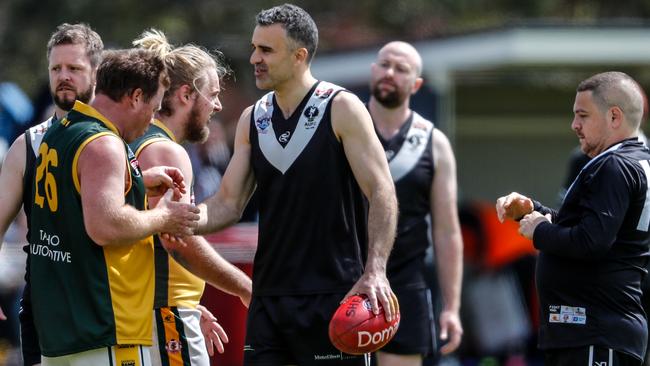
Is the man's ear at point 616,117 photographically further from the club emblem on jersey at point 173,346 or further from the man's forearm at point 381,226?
the club emblem on jersey at point 173,346

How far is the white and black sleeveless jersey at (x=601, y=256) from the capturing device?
605 centimetres

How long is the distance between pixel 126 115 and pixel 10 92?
7296 mm

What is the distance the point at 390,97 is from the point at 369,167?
226 cm

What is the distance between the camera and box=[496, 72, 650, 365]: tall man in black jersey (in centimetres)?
606

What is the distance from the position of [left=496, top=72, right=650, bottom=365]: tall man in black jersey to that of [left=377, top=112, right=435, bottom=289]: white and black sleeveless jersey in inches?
70.1

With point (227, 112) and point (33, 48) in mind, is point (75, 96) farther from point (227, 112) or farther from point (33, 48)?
point (33, 48)

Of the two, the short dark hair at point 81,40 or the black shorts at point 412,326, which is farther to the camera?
the black shorts at point 412,326

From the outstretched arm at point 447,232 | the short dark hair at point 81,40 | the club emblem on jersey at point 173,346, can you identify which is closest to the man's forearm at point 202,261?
the club emblem on jersey at point 173,346

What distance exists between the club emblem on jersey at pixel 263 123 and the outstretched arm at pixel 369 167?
384 millimetres

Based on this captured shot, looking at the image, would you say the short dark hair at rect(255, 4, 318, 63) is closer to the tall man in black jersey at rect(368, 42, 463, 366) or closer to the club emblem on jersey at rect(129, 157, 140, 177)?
the club emblem on jersey at rect(129, 157, 140, 177)

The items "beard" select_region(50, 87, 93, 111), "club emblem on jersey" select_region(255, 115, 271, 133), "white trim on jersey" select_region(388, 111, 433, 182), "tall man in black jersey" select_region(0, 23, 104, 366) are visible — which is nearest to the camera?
"club emblem on jersey" select_region(255, 115, 271, 133)

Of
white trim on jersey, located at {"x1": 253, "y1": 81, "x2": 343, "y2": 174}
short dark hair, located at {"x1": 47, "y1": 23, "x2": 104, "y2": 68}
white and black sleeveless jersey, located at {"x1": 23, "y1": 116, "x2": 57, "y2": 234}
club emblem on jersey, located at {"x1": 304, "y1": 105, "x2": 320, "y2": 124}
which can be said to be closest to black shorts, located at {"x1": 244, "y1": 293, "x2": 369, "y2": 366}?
white trim on jersey, located at {"x1": 253, "y1": 81, "x2": 343, "y2": 174}

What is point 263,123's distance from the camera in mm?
6375

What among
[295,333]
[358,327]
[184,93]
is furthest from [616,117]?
[184,93]
